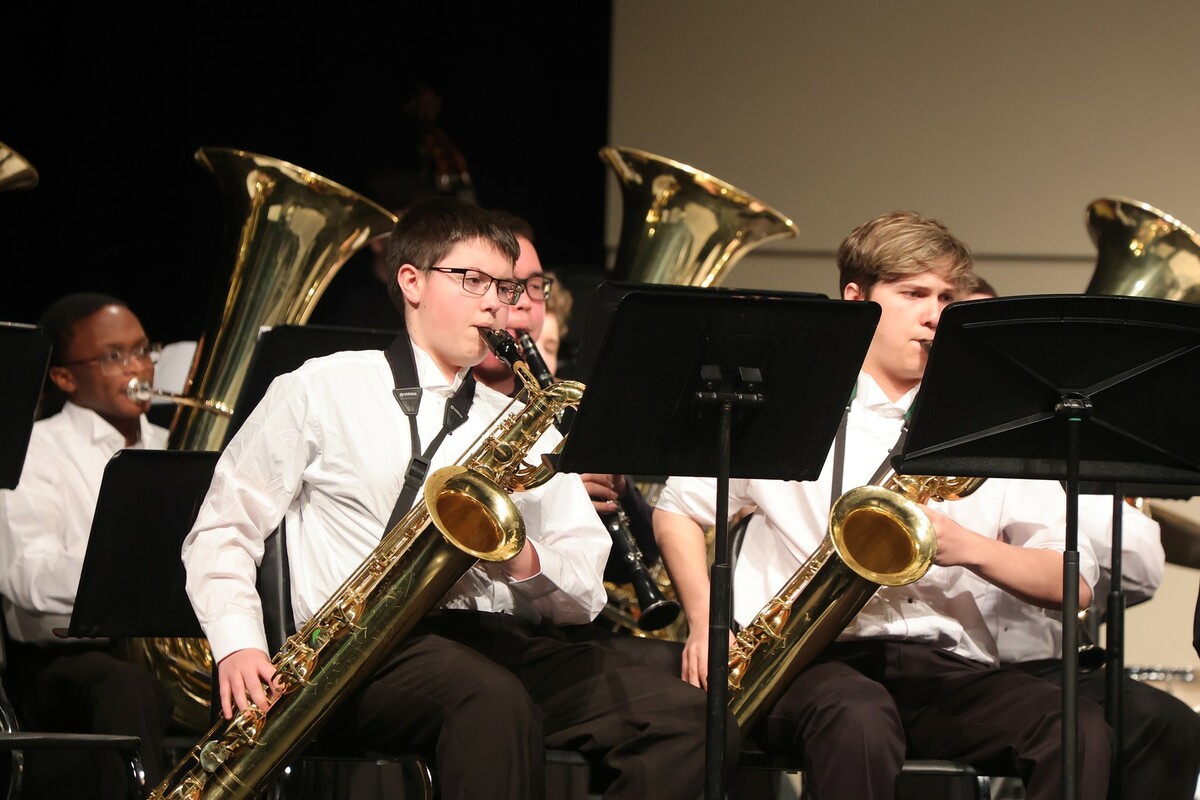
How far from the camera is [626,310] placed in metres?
2.44

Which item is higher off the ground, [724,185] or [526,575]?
[724,185]

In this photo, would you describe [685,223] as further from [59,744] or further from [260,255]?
[59,744]

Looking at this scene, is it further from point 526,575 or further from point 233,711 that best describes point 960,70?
point 233,711

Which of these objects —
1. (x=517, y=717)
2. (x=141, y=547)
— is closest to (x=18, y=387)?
(x=141, y=547)

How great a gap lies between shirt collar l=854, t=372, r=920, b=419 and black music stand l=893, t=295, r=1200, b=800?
0.59 m

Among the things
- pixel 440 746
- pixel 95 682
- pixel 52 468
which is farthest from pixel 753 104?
pixel 440 746

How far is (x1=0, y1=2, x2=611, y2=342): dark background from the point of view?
17.9 ft

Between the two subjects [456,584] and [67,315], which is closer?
[456,584]

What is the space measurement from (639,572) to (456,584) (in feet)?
1.96

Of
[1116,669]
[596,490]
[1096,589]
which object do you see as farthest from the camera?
[1096,589]

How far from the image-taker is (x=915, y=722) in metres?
2.98

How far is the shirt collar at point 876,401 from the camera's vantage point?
3.25 m

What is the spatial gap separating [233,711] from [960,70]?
14.2ft

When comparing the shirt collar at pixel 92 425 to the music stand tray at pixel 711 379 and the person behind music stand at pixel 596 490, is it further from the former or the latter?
the music stand tray at pixel 711 379
